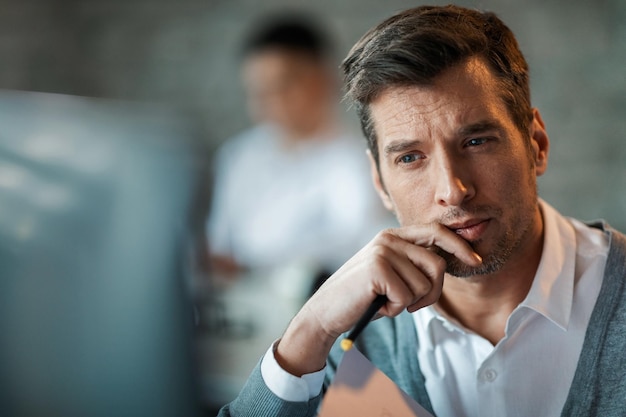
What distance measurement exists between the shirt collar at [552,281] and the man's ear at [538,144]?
0.26 feet

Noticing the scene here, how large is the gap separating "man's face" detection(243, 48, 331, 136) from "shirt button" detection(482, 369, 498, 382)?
1.85 metres

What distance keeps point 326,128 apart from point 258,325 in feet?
3.40

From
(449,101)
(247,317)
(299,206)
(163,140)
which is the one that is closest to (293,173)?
(299,206)

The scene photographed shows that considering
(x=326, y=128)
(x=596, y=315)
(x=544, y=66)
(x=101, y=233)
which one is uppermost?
(x=544, y=66)

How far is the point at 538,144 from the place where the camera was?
54.0 inches

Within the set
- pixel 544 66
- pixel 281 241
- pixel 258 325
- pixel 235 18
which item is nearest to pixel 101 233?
pixel 258 325

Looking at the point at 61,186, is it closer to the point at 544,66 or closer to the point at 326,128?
the point at 326,128

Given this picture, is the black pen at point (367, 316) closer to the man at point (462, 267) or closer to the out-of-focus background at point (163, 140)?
the man at point (462, 267)

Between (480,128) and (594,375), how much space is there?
445 mm

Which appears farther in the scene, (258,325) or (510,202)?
(258,325)

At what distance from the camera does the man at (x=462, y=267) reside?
1129mm

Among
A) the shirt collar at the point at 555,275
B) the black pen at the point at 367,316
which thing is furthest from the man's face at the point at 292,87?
the black pen at the point at 367,316

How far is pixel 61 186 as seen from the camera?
27.6 inches

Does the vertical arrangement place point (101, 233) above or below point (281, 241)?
above
